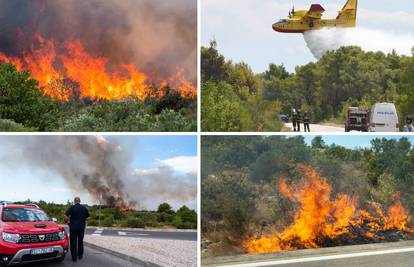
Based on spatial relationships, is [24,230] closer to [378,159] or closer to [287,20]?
[287,20]

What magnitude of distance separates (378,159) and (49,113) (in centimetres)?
459

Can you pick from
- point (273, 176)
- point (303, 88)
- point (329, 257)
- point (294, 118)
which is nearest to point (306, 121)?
point (294, 118)

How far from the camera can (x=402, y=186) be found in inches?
325

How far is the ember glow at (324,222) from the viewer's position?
25.1 ft

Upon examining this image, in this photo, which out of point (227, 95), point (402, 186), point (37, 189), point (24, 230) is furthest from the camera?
point (402, 186)

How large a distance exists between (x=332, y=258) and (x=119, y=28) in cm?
401

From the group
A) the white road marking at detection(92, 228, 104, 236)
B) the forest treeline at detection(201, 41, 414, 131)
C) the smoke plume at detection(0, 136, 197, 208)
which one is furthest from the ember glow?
the white road marking at detection(92, 228, 104, 236)

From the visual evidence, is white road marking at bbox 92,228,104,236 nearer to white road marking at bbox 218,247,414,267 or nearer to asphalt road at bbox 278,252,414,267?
white road marking at bbox 218,247,414,267

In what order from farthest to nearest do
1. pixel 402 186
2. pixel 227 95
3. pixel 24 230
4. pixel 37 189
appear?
pixel 402 186 < pixel 227 95 < pixel 37 189 < pixel 24 230

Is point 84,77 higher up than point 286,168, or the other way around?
point 84,77

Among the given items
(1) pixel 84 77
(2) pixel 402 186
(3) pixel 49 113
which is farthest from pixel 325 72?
(3) pixel 49 113

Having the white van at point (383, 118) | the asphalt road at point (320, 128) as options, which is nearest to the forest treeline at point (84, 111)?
the asphalt road at point (320, 128)

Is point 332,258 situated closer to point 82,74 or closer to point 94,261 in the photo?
point 94,261

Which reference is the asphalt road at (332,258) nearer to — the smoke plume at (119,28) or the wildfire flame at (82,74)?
the wildfire flame at (82,74)
